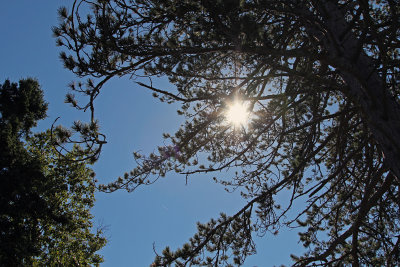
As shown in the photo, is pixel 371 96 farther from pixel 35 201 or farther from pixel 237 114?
pixel 35 201

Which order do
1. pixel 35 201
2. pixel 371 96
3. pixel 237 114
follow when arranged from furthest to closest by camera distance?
pixel 35 201, pixel 237 114, pixel 371 96

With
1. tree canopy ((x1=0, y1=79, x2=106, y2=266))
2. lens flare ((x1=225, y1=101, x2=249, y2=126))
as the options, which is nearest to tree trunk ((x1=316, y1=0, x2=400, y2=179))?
lens flare ((x1=225, y1=101, x2=249, y2=126))

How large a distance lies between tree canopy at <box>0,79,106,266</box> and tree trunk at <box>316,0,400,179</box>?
27.0 ft

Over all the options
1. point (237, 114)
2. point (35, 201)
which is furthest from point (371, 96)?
point (35, 201)

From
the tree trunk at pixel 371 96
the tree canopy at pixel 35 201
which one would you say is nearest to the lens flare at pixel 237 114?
the tree trunk at pixel 371 96

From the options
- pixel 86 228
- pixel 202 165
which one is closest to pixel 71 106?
pixel 202 165

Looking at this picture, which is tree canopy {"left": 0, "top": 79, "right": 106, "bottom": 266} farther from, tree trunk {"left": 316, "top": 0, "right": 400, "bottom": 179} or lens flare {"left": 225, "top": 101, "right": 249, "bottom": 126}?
tree trunk {"left": 316, "top": 0, "right": 400, "bottom": 179}

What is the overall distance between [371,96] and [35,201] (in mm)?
11131

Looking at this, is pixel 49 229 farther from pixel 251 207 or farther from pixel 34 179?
pixel 251 207

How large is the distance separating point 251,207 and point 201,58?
2715mm

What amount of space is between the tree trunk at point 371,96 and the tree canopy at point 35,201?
27.0 feet

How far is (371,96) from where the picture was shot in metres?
2.90

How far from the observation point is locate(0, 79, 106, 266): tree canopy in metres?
8.79

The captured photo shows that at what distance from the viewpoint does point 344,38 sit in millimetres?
3521
